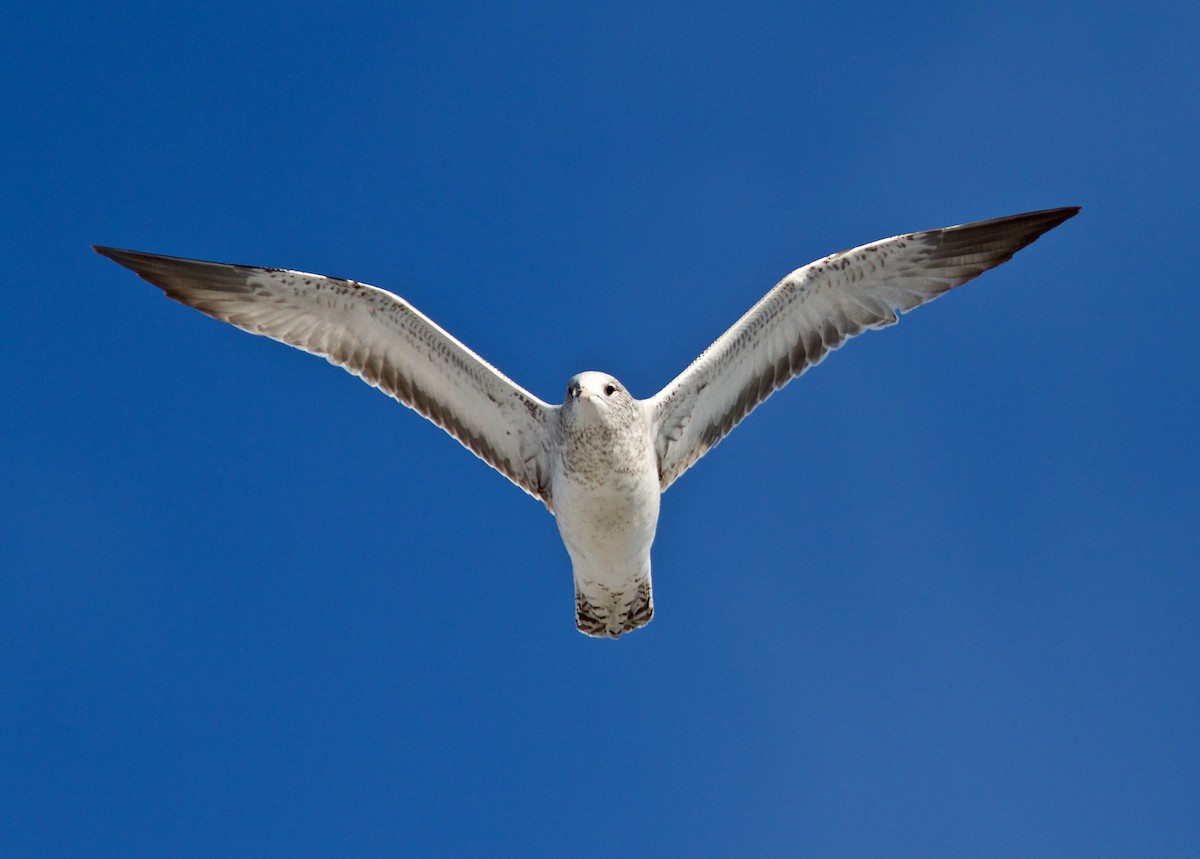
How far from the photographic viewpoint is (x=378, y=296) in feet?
40.4

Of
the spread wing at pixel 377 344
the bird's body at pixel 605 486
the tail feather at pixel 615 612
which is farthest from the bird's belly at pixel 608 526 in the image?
the spread wing at pixel 377 344

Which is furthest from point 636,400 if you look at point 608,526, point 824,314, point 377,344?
point 377,344

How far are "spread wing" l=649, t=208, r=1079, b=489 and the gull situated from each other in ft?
0.04

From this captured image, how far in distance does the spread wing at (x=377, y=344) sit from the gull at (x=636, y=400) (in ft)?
0.04

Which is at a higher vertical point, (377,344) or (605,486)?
(377,344)

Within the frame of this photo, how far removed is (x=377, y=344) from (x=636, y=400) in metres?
2.83

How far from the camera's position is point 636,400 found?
12.2 metres

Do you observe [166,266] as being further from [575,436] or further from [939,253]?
[939,253]

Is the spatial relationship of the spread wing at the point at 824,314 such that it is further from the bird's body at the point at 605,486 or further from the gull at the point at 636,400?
the bird's body at the point at 605,486

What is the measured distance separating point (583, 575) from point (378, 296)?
3.49 metres

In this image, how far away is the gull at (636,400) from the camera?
12320 mm

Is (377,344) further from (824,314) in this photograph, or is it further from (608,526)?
(824,314)

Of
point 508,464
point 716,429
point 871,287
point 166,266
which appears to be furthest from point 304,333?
point 871,287

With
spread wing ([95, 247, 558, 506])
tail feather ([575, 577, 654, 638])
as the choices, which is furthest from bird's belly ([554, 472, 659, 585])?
spread wing ([95, 247, 558, 506])
